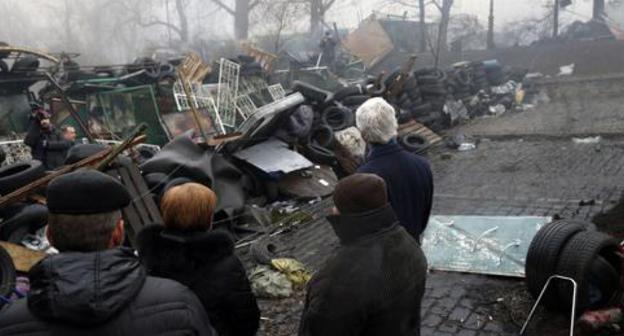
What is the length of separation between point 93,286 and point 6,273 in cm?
414

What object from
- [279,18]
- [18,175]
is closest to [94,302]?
[18,175]

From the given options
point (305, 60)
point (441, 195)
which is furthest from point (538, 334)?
point (305, 60)

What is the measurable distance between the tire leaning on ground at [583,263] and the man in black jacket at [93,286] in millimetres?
3224

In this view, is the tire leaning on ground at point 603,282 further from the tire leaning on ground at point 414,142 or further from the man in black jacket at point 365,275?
the tire leaning on ground at point 414,142

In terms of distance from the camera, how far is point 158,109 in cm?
1187

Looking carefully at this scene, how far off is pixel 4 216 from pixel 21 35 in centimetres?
2901

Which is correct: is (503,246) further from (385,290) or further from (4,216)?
(4,216)

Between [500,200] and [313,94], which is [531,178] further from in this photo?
[313,94]

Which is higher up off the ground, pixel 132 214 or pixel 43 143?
pixel 43 143

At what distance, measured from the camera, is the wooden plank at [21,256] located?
5371mm

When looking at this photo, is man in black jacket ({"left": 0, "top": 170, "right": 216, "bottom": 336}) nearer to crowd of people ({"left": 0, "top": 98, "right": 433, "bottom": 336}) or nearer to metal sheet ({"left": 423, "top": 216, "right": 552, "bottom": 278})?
crowd of people ({"left": 0, "top": 98, "right": 433, "bottom": 336})

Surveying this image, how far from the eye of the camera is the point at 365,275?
6.99 ft

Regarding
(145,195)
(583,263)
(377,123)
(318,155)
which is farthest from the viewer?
(318,155)

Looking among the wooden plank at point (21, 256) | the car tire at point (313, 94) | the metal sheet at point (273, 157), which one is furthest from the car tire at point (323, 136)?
the wooden plank at point (21, 256)
